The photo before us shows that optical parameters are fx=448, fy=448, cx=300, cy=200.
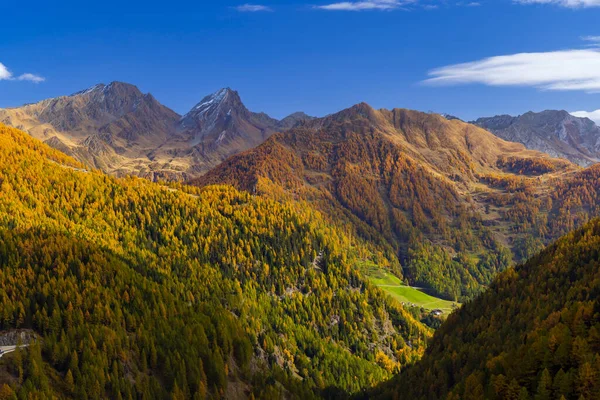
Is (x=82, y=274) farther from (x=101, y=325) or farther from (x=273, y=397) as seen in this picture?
(x=273, y=397)

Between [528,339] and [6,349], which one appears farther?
[6,349]

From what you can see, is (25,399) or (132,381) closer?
(25,399)

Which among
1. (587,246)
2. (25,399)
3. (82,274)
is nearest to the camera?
(25,399)

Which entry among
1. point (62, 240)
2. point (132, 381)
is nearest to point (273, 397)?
point (132, 381)

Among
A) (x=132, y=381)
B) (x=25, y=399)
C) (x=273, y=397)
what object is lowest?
(x=273, y=397)

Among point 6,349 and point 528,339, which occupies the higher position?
point 6,349

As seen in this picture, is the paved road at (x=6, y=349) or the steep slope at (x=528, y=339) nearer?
the steep slope at (x=528, y=339)

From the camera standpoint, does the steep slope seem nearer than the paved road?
Yes

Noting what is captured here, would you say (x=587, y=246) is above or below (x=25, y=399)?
above
